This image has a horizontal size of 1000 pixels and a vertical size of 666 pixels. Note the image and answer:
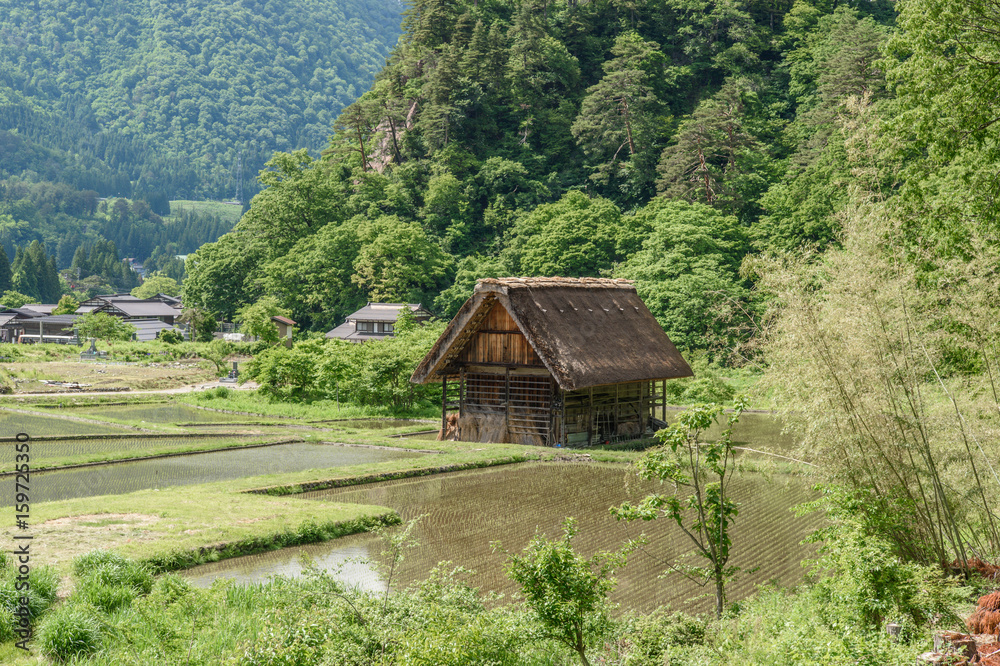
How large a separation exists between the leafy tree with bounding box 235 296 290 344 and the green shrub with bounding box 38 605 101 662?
3870 centimetres

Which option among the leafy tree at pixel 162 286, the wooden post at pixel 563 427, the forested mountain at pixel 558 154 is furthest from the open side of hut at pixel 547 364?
the leafy tree at pixel 162 286

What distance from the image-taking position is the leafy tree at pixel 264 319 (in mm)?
44812

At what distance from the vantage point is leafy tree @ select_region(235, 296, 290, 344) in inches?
1764

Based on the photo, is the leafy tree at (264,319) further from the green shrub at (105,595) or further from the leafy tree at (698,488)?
the leafy tree at (698,488)

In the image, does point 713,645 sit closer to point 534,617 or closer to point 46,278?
point 534,617

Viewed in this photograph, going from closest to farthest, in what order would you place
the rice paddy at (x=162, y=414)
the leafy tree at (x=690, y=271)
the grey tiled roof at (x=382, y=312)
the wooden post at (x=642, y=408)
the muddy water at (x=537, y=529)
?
1. the muddy water at (x=537, y=529)
2. the wooden post at (x=642, y=408)
3. the rice paddy at (x=162, y=414)
4. the leafy tree at (x=690, y=271)
5. the grey tiled roof at (x=382, y=312)

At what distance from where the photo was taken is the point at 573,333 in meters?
21.0

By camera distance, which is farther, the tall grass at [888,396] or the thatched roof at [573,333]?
the thatched roof at [573,333]

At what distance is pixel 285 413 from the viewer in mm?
27859

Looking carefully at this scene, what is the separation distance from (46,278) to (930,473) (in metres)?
104

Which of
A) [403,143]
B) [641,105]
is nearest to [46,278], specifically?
[403,143]

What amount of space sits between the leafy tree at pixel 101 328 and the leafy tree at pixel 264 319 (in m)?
10.7

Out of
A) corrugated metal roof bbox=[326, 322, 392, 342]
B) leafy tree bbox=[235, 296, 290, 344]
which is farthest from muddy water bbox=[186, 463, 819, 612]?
corrugated metal roof bbox=[326, 322, 392, 342]

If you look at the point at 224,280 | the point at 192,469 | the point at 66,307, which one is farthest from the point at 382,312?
the point at 66,307
